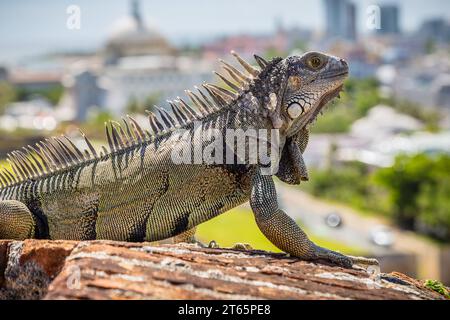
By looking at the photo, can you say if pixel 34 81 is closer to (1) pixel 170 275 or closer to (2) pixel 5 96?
(2) pixel 5 96

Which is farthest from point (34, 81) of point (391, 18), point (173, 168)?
point (173, 168)

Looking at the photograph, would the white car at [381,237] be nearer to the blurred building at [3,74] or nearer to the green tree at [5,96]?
the green tree at [5,96]

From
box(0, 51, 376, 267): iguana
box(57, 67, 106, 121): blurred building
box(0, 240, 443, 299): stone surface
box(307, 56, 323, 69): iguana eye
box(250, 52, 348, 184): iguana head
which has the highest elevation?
box(307, 56, 323, 69): iguana eye

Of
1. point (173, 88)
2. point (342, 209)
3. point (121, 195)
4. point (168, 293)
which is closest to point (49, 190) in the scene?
point (121, 195)

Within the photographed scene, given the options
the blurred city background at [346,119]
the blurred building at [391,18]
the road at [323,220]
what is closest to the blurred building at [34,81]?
the blurred city background at [346,119]

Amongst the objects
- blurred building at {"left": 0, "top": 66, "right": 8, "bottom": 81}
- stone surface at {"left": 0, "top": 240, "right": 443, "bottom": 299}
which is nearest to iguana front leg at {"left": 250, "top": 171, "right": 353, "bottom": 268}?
stone surface at {"left": 0, "top": 240, "right": 443, "bottom": 299}

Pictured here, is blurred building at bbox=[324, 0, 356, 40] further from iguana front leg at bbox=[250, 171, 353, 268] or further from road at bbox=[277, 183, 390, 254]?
iguana front leg at bbox=[250, 171, 353, 268]
